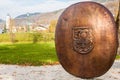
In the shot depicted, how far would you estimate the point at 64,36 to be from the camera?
714 cm

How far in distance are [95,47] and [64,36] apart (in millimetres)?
715

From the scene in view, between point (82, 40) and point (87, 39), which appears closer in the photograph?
point (87, 39)

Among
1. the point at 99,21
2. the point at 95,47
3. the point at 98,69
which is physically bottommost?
the point at 98,69

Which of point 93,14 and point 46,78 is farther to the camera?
point 46,78

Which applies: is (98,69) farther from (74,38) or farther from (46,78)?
(46,78)

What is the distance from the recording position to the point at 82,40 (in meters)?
7.12

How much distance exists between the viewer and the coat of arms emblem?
6.96 meters

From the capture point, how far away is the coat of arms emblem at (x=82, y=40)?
6957mm

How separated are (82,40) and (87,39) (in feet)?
0.48

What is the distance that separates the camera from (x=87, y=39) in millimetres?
7020

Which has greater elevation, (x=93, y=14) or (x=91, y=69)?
(x=93, y=14)

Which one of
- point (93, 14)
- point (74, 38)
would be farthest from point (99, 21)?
point (74, 38)

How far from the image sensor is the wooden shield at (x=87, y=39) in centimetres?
693

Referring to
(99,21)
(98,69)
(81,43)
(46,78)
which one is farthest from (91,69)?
(46,78)
